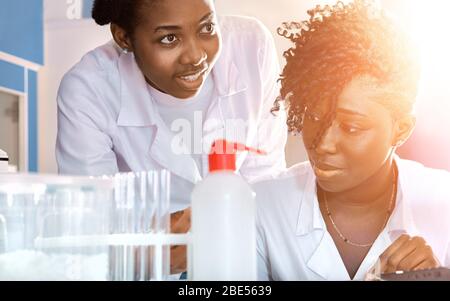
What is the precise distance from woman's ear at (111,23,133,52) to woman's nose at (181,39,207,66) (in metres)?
0.13

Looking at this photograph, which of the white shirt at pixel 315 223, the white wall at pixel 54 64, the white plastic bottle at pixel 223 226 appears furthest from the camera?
the white wall at pixel 54 64

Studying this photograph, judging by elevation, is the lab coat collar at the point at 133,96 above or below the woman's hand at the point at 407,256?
above

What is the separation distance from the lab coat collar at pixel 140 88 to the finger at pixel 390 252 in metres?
0.46

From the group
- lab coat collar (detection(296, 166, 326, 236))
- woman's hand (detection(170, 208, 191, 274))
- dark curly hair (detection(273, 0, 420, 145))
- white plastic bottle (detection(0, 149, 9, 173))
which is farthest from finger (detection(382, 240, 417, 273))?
white plastic bottle (detection(0, 149, 9, 173))

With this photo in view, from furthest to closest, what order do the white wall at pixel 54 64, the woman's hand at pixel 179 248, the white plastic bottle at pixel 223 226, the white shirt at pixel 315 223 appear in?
the white wall at pixel 54 64
the white shirt at pixel 315 223
the woman's hand at pixel 179 248
the white plastic bottle at pixel 223 226

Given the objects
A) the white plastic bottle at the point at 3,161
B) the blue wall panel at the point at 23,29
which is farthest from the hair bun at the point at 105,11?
the white plastic bottle at the point at 3,161

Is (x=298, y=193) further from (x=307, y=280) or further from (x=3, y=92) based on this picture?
(x=3, y=92)

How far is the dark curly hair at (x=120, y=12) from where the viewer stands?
55.9 inches

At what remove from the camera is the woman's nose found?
4.62 ft

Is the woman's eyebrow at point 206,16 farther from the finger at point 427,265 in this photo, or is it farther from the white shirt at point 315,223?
the finger at point 427,265

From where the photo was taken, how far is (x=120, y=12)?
1.45 m

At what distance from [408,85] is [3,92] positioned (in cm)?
90

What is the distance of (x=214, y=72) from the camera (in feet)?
4.77
